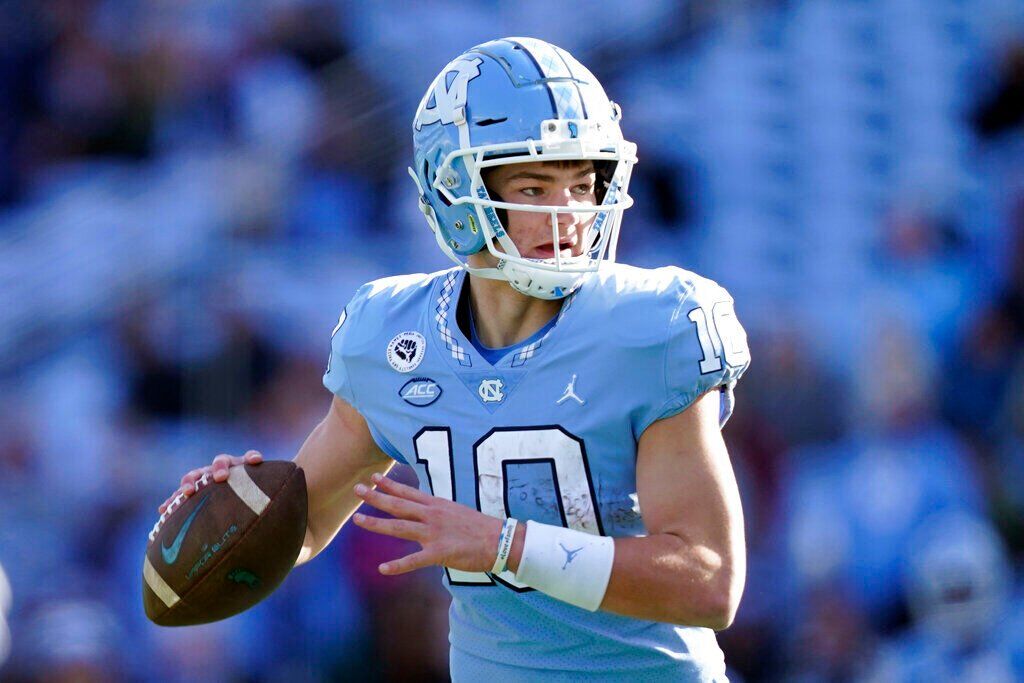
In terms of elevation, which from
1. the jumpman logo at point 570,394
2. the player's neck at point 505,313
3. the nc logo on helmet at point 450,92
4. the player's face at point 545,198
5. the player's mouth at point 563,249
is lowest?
the jumpman logo at point 570,394

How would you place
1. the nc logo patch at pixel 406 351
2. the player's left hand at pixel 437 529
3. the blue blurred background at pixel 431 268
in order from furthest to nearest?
the blue blurred background at pixel 431 268 → the nc logo patch at pixel 406 351 → the player's left hand at pixel 437 529

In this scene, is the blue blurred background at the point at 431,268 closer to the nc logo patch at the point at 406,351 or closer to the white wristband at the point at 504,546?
the nc logo patch at the point at 406,351

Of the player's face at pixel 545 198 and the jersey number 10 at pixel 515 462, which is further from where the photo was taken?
the player's face at pixel 545 198

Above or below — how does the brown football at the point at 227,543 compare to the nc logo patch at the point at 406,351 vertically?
below

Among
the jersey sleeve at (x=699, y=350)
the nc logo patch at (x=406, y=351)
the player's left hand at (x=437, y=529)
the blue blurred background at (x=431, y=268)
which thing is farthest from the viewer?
the blue blurred background at (x=431, y=268)

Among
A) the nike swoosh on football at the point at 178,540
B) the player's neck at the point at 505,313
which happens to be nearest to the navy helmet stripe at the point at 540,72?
the player's neck at the point at 505,313

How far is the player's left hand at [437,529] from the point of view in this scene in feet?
6.72

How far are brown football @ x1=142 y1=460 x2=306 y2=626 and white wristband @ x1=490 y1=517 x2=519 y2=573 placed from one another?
0.49 m

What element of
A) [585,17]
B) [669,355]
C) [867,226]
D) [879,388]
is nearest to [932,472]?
[879,388]

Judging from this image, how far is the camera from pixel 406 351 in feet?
8.00

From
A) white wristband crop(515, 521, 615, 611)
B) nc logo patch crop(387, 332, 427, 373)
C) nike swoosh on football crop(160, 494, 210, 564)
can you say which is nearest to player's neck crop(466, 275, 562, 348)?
nc logo patch crop(387, 332, 427, 373)

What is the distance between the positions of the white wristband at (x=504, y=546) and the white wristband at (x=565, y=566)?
0.9 inches

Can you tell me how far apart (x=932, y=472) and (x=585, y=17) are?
208 cm

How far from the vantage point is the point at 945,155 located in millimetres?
5250
